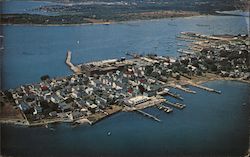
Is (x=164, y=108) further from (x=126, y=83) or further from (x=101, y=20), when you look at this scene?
(x=101, y=20)

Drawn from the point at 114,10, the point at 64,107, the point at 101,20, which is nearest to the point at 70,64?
the point at 101,20

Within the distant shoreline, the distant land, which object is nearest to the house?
the distant shoreline

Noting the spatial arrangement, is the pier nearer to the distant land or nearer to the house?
the house

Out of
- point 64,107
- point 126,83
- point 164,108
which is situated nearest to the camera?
point 64,107

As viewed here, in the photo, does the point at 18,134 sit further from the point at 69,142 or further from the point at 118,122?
the point at 118,122

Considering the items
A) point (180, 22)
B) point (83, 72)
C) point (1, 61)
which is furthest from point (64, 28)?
point (180, 22)

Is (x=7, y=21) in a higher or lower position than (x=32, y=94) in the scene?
higher

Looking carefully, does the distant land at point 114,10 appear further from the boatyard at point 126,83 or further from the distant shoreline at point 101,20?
the boatyard at point 126,83
